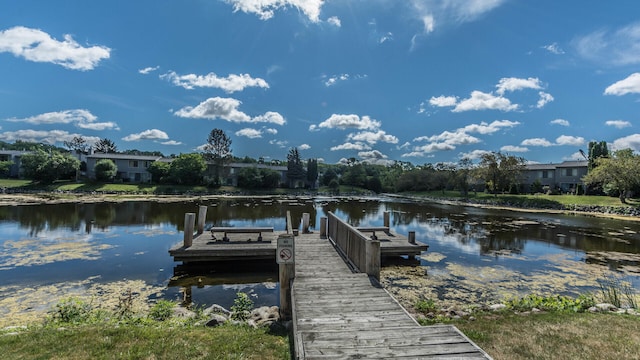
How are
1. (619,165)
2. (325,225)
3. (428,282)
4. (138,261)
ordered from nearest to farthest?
(428,282), (138,261), (325,225), (619,165)

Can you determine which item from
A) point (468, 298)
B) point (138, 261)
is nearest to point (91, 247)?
point (138, 261)

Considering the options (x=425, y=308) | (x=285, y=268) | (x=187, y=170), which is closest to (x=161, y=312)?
(x=285, y=268)

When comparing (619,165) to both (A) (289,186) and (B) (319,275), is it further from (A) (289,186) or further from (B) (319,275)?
(A) (289,186)

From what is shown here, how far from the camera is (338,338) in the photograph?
4.22 meters

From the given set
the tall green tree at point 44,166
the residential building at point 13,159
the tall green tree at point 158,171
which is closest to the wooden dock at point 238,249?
the tall green tree at point 158,171

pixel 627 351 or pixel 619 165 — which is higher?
pixel 619 165

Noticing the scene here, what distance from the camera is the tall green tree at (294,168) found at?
76.2m

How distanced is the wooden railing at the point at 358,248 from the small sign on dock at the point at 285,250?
1910 mm

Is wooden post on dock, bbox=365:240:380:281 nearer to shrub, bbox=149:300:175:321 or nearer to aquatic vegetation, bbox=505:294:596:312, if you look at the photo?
aquatic vegetation, bbox=505:294:596:312

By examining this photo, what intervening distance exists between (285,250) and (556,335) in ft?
16.6

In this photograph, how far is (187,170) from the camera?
5766 centimetres

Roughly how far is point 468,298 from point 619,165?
39758 millimetres

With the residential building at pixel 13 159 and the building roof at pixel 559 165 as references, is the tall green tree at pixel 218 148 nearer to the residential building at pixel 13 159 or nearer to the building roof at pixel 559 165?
the residential building at pixel 13 159

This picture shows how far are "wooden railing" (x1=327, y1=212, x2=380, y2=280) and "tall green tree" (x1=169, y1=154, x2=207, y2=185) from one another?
52.7 m
